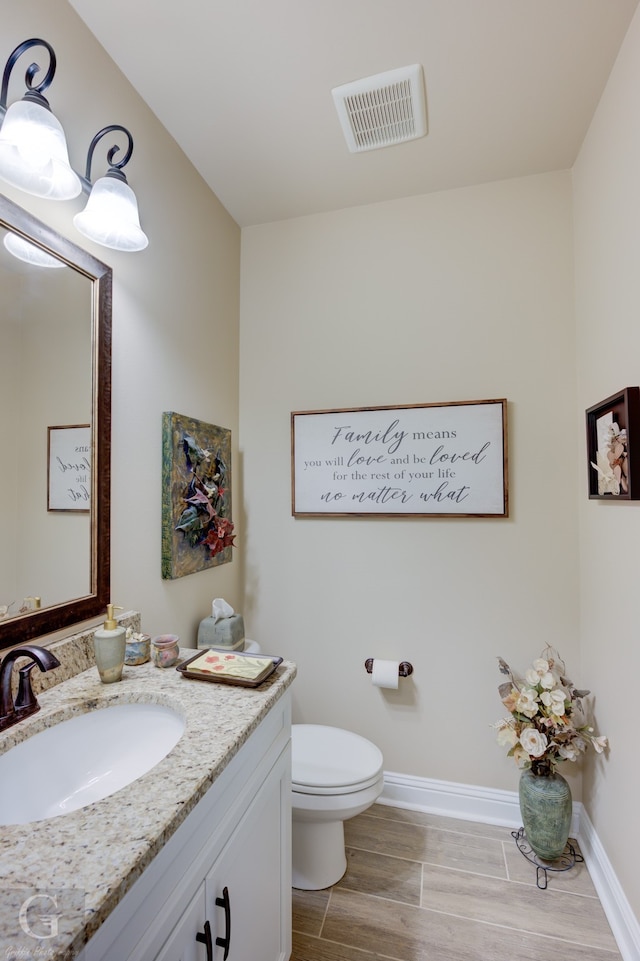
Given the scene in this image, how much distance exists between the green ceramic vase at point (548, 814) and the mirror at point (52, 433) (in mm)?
1699

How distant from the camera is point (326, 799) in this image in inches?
57.2

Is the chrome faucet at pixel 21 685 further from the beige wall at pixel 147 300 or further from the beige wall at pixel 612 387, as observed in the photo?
the beige wall at pixel 612 387

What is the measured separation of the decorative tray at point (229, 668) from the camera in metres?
1.11

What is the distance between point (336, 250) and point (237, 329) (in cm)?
62

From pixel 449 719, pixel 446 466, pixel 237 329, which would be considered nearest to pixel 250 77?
pixel 237 329

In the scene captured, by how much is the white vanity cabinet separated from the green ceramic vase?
965 millimetres

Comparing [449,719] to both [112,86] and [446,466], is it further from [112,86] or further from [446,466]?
[112,86]

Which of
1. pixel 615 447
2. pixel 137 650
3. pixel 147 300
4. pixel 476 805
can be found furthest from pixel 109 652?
pixel 476 805

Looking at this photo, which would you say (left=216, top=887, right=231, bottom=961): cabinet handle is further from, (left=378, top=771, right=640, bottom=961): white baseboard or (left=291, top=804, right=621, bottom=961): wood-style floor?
(left=378, top=771, right=640, bottom=961): white baseboard

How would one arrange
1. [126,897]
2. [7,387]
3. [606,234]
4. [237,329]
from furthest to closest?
[237,329] → [606,234] → [7,387] → [126,897]

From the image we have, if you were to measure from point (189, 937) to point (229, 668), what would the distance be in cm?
51

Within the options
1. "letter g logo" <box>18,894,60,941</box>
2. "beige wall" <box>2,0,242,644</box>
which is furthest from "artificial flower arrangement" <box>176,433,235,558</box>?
"letter g logo" <box>18,894,60,941</box>

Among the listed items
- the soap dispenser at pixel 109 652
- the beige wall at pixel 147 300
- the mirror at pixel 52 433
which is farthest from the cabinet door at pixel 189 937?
the beige wall at pixel 147 300

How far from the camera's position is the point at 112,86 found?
4.54 ft
